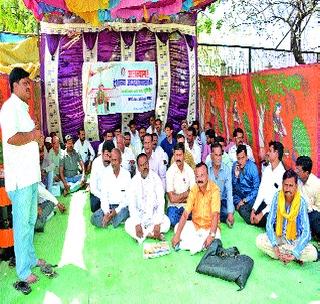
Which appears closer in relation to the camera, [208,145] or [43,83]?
[208,145]

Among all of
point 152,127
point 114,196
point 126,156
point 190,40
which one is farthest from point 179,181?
point 190,40

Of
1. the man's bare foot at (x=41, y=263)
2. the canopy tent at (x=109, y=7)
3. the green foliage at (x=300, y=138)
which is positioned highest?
the canopy tent at (x=109, y=7)

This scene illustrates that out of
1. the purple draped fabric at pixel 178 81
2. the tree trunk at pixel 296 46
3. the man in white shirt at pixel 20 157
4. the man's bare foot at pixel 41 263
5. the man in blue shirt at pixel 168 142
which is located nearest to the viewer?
the man in white shirt at pixel 20 157

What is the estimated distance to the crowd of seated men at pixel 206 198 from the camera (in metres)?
4.57

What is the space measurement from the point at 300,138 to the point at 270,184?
2.98ft

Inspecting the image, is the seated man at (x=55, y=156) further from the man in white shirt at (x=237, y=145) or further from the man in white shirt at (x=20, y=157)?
the man in white shirt at (x=20, y=157)

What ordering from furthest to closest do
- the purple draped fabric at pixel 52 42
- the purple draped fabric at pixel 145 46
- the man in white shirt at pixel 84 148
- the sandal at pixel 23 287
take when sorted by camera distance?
the purple draped fabric at pixel 145 46
the purple draped fabric at pixel 52 42
the man in white shirt at pixel 84 148
the sandal at pixel 23 287

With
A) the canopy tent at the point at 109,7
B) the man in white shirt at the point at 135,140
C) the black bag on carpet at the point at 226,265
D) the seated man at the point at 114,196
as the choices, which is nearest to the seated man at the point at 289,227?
the black bag on carpet at the point at 226,265

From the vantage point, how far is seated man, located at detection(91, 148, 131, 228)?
230 inches

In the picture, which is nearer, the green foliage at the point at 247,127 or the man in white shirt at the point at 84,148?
the green foliage at the point at 247,127

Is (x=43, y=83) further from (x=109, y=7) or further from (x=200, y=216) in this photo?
(x=200, y=216)

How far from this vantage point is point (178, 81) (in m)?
10.8

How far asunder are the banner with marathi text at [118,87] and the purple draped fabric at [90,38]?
41 centimetres

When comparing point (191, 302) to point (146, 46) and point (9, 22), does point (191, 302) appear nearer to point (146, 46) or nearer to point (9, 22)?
point (146, 46)
